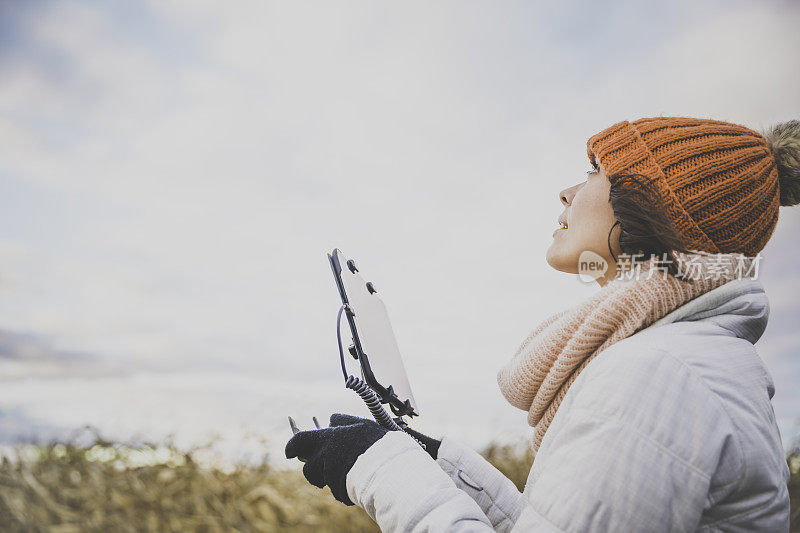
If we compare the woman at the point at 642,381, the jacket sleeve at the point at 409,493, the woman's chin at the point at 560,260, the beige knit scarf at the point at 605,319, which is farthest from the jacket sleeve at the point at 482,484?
the woman's chin at the point at 560,260

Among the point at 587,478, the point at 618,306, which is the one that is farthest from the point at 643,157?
the point at 587,478

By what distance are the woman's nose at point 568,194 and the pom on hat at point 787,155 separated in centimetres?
82

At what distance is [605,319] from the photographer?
168 centimetres

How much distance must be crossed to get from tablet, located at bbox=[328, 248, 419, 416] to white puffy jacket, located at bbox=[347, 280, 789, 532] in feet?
0.82

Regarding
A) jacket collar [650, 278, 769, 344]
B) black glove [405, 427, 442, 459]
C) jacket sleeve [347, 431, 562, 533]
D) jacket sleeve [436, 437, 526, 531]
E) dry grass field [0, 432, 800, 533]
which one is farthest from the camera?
dry grass field [0, 432, 800, 533]

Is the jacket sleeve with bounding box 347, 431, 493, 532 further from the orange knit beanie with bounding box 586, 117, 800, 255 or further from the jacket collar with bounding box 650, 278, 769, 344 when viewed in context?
the orange knit beanie with bounding box 586, 117, 800, 255

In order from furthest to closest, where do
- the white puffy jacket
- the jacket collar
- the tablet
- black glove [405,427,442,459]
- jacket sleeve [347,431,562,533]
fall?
1. black glove [405,427,442,459]
2. the tablet
3. the jacket collar
4. jacket sleeve [347,431,562,533]
5. the white puffy jacket

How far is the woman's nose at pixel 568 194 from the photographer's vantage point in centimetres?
206

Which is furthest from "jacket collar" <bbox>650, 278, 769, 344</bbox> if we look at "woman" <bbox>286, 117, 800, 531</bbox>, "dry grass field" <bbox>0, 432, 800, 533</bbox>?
"dry grass field" <bbox>0, 432, 800, 533</bbox>

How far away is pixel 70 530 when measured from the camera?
2.23 meters

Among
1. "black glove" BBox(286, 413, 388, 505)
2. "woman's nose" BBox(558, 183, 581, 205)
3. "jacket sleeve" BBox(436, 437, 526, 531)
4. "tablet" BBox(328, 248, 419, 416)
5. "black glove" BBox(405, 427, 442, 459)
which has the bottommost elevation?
"jacket sleeve" BBox(436, 437, 526, 531)

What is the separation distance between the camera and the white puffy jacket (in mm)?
1161

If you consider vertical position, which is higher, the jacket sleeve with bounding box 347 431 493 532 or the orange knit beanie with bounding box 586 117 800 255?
the orange knit beanie with bounding box 586 117 800 255

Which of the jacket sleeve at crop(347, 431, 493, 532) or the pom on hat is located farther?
the pom on hat
